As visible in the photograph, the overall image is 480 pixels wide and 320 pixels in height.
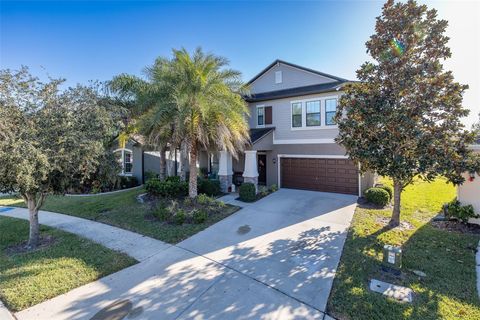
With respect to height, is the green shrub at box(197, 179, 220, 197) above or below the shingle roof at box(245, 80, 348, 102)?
below

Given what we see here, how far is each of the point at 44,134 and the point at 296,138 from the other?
482 inches

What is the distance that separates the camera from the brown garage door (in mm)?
13086

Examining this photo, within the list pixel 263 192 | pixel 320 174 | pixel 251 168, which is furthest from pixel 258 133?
pixel 320 174

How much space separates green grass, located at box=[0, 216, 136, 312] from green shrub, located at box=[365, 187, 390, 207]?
10537mm

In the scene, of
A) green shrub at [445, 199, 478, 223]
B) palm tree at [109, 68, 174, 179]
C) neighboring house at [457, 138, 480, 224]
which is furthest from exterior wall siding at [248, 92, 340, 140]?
palm tree at [109, 68, 174, 179]

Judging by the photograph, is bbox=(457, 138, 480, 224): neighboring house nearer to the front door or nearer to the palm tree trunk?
the front door

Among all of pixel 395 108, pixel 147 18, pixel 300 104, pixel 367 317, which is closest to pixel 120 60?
pixel 147 18

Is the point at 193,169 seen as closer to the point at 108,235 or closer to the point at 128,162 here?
the point at 108,235

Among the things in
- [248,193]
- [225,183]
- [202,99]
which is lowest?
[248,193]

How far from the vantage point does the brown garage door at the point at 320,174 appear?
1309 cm

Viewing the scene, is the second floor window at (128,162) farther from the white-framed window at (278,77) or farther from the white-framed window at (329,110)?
the white-framed window at (329,110)

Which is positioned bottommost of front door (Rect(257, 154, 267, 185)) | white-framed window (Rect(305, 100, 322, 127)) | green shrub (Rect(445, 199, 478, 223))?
green shrub (Rect(445, 199, 478, 223))

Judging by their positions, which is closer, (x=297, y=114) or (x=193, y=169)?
(x=193, y=169)

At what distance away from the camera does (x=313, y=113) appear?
13.9 metres
